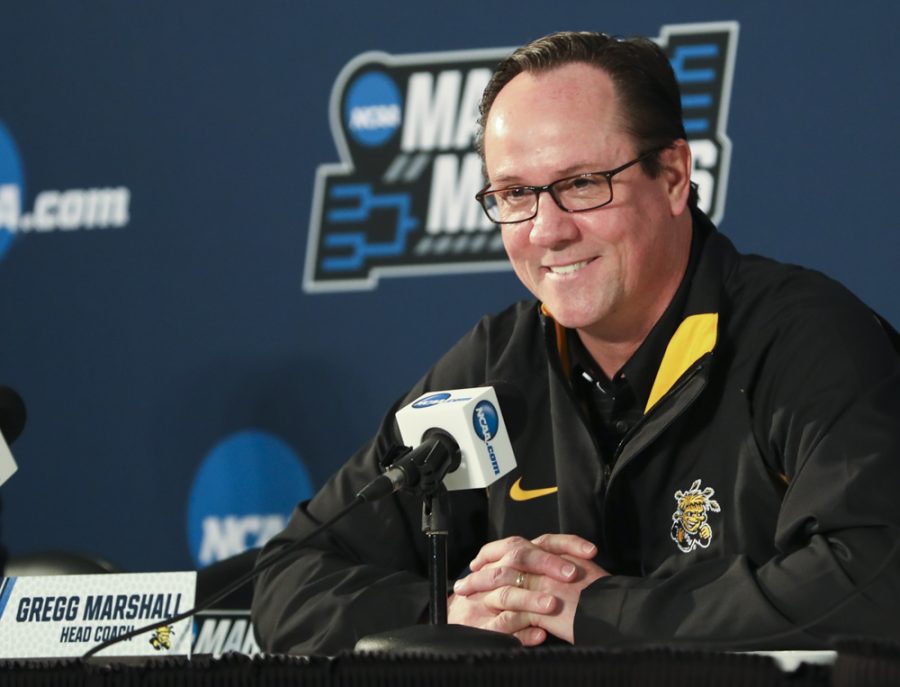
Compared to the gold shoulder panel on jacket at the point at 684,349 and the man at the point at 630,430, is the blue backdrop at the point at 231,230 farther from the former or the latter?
the gold shoulder panel on jacket at the point at 684,349

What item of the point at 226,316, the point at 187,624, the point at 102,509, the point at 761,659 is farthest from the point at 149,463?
the point at 761,659

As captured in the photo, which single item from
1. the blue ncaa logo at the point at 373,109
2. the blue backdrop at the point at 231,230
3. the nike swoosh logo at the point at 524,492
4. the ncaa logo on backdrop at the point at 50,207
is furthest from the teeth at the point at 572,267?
the ncaa logo on backdrop at the point at 50,207

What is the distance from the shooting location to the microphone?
144cm

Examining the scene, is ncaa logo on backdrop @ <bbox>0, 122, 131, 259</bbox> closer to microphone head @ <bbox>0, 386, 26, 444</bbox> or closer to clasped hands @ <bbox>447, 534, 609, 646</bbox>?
microphone head @ <bbox>0, 386, 26, 444</bbox>

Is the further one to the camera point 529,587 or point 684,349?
point 684,349

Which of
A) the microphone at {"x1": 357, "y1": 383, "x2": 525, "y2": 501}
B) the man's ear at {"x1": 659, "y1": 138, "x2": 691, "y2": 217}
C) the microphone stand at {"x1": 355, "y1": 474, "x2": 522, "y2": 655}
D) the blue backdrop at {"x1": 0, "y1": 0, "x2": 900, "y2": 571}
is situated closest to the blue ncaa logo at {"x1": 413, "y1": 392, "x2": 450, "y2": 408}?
the microphone at {"x1": 357, "y1": 383, "x2": 525, "y2": 501}

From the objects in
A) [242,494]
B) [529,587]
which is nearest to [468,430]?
[529,587]

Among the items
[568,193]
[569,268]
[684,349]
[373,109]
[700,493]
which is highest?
[373,109]

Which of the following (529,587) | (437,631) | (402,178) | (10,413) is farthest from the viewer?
(402,178)

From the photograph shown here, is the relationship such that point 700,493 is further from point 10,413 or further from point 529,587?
point 10,413

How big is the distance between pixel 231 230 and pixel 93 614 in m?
2.10

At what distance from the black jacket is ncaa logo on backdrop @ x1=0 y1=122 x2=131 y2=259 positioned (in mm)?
1561

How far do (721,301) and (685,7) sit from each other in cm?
131

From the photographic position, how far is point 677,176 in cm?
212
